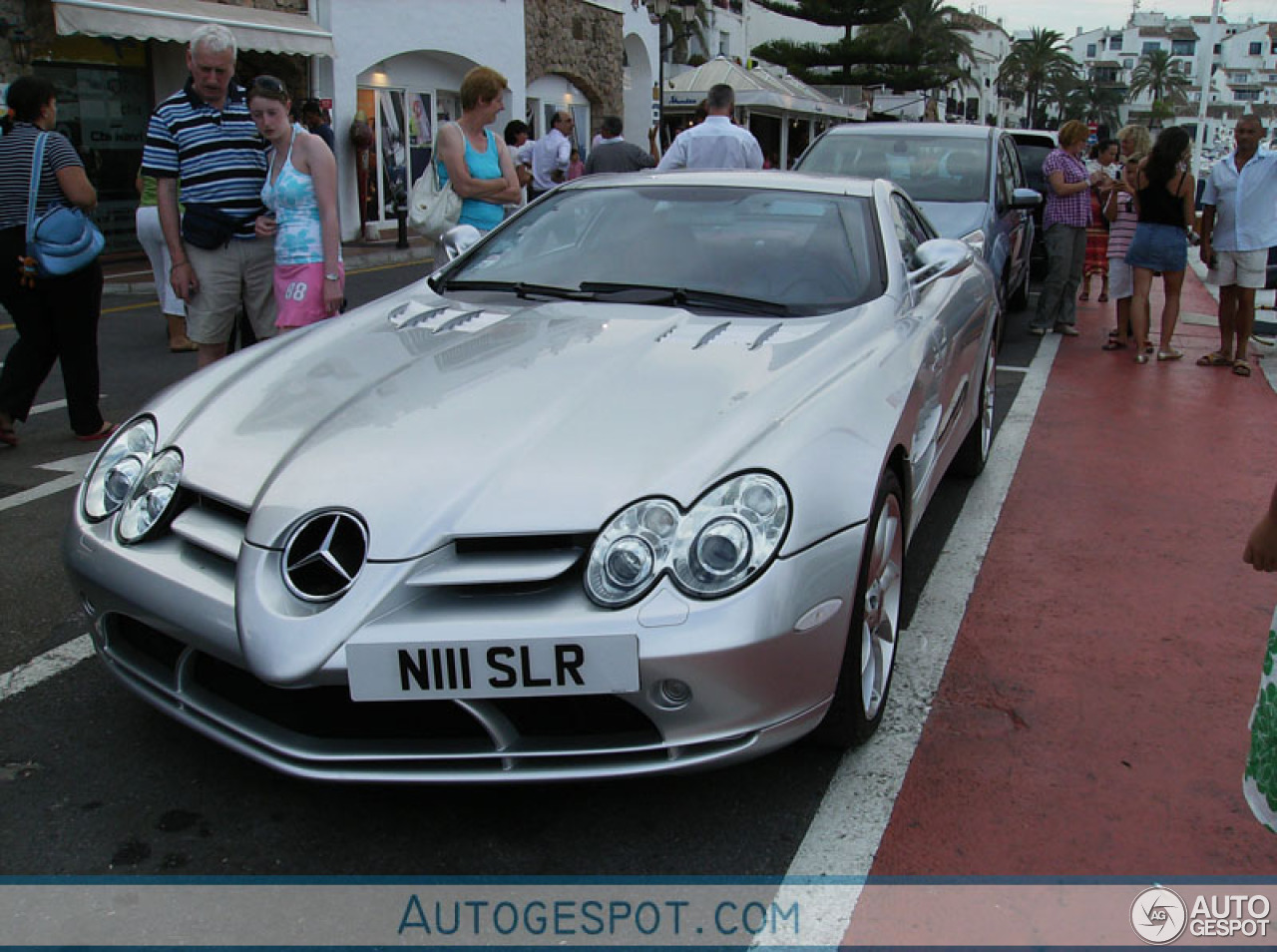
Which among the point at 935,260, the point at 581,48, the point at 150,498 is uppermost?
the point at 581,48

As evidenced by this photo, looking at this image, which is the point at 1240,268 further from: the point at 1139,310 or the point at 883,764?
the point at 883,764

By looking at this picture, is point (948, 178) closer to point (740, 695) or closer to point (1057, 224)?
point (1057, 224)

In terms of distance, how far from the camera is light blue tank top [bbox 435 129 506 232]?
5.96 m

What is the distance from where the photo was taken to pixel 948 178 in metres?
8.15

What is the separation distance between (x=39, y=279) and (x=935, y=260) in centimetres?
401

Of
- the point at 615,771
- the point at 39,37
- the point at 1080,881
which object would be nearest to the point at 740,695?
the point at 615,771

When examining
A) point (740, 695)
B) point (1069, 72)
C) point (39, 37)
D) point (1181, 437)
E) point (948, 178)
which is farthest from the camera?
point (1069, 72)

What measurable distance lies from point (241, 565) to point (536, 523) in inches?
23.8

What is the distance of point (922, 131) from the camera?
868cm

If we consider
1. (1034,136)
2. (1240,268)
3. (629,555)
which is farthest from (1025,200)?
(629,555)

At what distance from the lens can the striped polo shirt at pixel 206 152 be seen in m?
4.84

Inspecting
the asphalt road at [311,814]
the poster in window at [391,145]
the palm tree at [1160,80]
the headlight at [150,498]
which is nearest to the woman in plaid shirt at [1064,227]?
the asphalt road at [311,814]

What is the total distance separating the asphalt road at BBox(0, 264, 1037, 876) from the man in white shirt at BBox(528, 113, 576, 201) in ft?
32.0

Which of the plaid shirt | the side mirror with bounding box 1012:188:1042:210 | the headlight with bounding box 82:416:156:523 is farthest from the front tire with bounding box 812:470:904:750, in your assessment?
the plaid shirt
